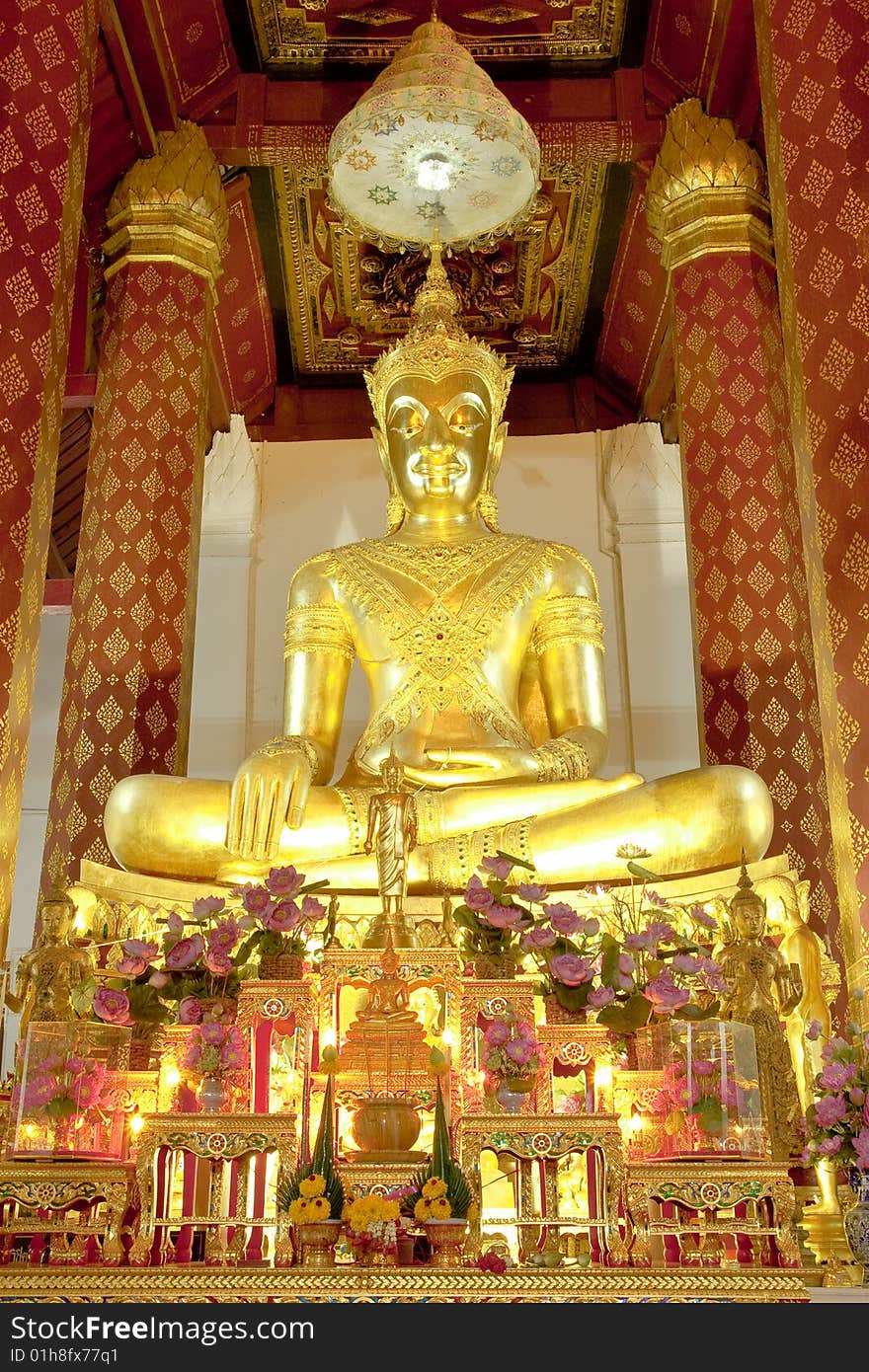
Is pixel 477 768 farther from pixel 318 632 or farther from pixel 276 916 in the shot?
pixel 276 916

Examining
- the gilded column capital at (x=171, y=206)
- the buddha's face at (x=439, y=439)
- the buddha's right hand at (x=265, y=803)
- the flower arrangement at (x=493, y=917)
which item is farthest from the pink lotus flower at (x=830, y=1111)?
the gilded column capital at (x=171, y=206)

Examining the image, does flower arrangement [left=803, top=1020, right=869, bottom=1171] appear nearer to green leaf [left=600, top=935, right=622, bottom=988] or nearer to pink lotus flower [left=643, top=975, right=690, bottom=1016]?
pink lotus flower [left=643, top=975, right=690, bottom=1016]

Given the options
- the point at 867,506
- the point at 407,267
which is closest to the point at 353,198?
the point at 407,267

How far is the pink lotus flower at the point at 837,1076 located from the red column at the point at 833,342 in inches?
30.8

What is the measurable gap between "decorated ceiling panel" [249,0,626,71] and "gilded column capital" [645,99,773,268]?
485 mm

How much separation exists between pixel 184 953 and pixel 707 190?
400cm

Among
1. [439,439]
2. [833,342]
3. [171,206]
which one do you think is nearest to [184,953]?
[833,342]

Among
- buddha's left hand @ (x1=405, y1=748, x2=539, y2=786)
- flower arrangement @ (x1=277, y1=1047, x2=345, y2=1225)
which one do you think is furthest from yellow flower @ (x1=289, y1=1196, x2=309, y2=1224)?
buddha's left hand @ (x1=405, y1=748, x2=539, y2=786)

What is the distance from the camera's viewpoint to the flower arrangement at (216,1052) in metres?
2.61

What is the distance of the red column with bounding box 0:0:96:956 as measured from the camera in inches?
141

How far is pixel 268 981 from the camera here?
2.66 m

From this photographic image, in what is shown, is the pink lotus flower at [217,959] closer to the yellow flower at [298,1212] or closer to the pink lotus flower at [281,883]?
the pink lotus flower at [281,883]

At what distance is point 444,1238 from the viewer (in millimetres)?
2148

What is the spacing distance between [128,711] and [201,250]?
195 centimetres
